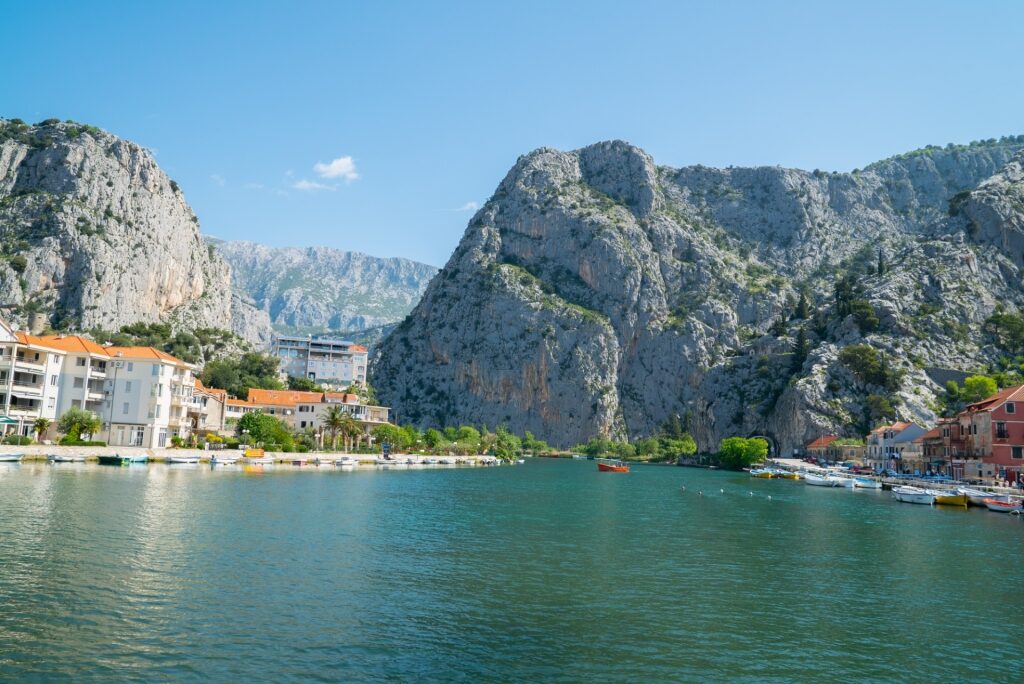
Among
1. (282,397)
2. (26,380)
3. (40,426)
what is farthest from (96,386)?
(282,397)

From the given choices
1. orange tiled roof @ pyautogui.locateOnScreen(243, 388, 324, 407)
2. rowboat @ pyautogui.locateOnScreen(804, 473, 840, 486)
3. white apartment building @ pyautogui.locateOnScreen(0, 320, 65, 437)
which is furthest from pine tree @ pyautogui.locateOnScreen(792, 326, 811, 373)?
white apartment building @ pyautogui.locateOnScreen(0, 320, 65, 437)

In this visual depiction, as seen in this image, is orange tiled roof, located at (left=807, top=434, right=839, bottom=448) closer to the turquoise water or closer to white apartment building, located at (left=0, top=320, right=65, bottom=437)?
the turquoise water

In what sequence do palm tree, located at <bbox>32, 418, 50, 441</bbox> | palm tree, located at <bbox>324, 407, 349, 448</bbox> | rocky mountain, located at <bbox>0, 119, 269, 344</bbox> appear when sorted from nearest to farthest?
palm tree, located at <bbox>32, 418, 50, 441</bbox> < palm tree, located at <bbox>324, 407, 349, 448</bbox> < rocky mountain, located at <bbox>0, 119, 269, 344</bbox>

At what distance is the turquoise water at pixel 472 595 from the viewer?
17.9 meters

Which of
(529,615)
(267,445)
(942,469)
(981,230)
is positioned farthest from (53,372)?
(981,230)

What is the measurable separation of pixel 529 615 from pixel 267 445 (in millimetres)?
86949

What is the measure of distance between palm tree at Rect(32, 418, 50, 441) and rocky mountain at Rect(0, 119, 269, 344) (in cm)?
5644

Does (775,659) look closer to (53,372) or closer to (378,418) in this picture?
(53,372)

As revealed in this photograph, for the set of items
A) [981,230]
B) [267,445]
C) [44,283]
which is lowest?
[267,445]

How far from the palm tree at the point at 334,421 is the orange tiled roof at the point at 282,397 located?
889cm

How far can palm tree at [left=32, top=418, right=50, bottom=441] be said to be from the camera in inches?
3066

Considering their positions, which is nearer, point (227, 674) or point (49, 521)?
point (227, 674)

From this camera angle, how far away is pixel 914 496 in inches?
2822

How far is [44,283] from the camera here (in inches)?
5487
